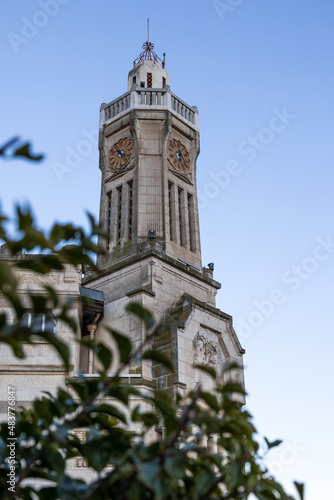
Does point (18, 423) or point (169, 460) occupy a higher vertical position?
point (18, 423)

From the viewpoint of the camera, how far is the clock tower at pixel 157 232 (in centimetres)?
1888

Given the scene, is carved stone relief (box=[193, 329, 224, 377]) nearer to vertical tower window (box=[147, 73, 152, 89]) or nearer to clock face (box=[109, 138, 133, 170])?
clock face (box=[109, 138, 133, 170])

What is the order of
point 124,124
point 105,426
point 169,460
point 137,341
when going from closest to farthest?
point 169,460
point 105,426
point 137,341
point 124,124

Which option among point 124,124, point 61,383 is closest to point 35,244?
point 61,383

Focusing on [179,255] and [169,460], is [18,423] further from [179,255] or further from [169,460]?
[179,255]

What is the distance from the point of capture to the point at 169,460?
9.39 ft

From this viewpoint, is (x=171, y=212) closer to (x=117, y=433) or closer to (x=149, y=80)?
(x=149, y=80)

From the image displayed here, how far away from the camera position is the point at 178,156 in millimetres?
24609

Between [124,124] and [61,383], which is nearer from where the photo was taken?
[61,383]

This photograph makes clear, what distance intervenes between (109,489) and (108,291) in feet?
59.7

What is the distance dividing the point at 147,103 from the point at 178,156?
2.58 meters

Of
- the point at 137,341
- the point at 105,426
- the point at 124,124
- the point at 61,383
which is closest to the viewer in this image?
the point at 105,426

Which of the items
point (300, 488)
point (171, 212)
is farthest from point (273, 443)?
point (171, 212)

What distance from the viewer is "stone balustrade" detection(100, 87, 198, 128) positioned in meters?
24.8
